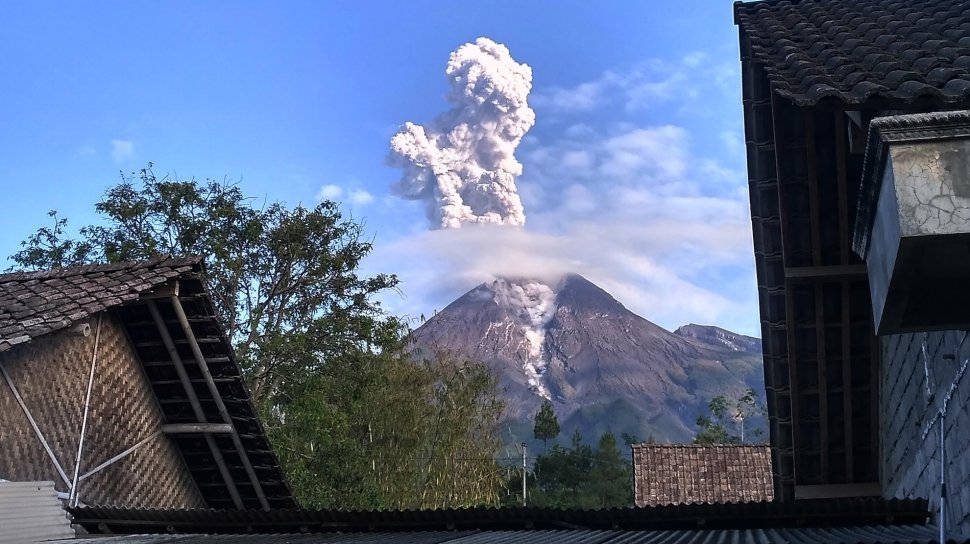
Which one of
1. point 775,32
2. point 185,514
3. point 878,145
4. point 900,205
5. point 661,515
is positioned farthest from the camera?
point 185,514

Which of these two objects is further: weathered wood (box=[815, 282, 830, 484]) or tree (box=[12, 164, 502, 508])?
tree (box=[12, 164, 502, 508])

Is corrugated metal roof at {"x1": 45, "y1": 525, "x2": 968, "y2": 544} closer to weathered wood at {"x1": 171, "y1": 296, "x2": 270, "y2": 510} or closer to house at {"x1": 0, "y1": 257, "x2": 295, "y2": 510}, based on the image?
house at {"x1": 0, "y1": 257, "x2": 295, "y2": 510}

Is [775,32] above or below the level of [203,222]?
below

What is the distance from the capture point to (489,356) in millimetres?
179000

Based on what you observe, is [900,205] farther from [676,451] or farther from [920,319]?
[676,451]

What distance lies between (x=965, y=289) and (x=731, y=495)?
1902cm

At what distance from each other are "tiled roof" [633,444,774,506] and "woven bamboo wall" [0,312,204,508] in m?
13.4

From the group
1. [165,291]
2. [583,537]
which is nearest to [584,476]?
[165,291]

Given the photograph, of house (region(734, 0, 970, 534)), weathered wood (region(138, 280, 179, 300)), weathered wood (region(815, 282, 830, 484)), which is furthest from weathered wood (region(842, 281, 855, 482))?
weathered wood (region(138, 280, 179, 300))

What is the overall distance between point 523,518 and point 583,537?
81cm

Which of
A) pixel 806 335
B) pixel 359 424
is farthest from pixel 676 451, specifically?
pixel 806 335

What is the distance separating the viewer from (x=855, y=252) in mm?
3443

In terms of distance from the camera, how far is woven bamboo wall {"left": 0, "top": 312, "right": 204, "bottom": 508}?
7.46 meters

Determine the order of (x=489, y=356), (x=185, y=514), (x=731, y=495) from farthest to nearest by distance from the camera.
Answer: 1. (x=489, y=356)
2. (x=731, y=495)
3. (x=185, y=514)
